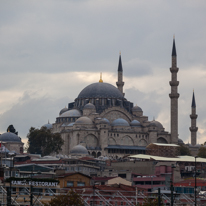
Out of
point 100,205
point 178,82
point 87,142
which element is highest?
point 178,82

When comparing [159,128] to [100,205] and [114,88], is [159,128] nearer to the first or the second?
[114,88]

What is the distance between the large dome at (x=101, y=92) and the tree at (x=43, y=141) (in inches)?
500

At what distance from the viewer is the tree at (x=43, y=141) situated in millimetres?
117500

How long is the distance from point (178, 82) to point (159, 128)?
9681 millimetres

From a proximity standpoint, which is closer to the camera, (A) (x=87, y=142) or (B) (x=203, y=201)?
(B) (x=203, y=201)

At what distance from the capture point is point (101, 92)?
131375mm

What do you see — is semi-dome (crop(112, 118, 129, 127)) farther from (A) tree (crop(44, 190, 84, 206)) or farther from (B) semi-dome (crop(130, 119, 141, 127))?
(A) tree (crop(44, 190, 84, 206))

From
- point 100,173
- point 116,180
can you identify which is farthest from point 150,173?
point 116,180

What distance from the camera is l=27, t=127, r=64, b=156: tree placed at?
11750cm

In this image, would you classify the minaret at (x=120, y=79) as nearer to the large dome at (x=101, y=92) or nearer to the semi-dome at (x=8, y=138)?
the large dome at (x=101, y=92)

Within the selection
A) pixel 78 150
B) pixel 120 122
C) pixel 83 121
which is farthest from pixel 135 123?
pixel 78 150

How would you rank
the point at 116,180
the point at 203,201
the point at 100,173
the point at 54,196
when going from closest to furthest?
1. the point at 54,196
2. the point at 203,201
3. the point at 116,180
4. the point at 100,173

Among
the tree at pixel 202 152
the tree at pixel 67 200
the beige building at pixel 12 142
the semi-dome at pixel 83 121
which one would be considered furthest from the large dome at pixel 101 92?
the tree at pixel 67 200

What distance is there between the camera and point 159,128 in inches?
5010
